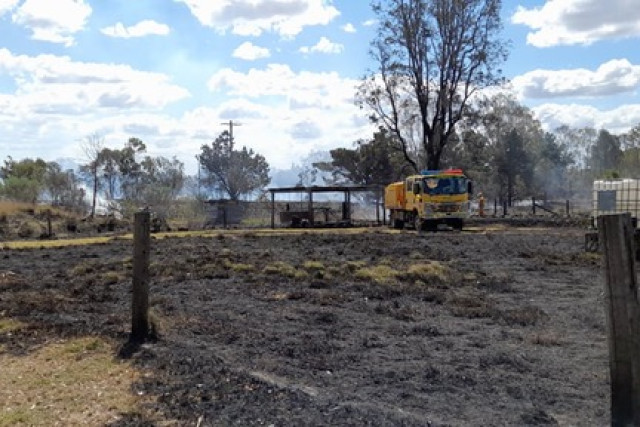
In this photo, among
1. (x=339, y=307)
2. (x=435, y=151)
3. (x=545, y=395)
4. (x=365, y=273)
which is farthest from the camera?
(x=435, y=151)

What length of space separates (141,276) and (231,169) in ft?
229

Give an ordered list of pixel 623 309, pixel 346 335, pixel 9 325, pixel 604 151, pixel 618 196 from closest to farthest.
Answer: pixel 623 309, pixel 346 335, pixel 9 325, pixel 618 196, pixel 604 151

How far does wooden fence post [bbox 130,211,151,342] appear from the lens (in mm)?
8961

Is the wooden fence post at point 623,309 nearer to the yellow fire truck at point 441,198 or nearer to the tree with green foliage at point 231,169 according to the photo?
the yellow fire truck at point 441,198

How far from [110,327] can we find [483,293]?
22.4 feet

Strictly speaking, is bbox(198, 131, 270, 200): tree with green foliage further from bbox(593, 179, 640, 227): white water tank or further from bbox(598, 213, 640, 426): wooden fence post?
bbox(598, 213, 640, 426): wooden fence post

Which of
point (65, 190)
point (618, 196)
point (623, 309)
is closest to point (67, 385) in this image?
point (623, 309)

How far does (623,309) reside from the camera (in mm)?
4719

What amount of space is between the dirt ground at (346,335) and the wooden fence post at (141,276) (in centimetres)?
32

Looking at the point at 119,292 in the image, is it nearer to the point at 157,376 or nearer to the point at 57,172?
the point at 157,376

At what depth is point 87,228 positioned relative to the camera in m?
40.6

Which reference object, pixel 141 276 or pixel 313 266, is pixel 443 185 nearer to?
pixel 313 266

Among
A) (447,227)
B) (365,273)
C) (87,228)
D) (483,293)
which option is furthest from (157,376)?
(87,228)

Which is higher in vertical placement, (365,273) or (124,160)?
(124,160)
